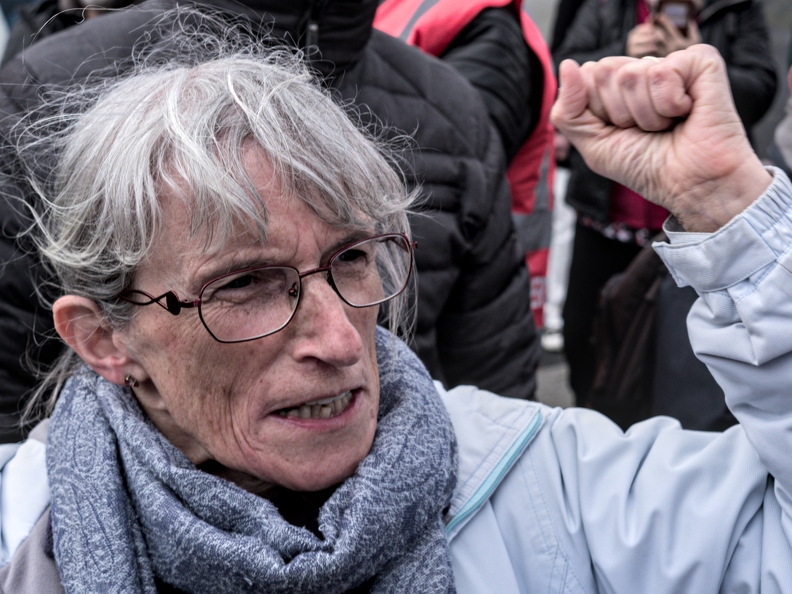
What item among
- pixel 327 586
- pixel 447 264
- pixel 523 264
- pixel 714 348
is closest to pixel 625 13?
pixel 523 264

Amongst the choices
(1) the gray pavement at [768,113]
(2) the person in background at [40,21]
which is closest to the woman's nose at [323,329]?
(2) the person in background at [40,21]

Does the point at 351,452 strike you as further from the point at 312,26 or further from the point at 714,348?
the point at 312,26

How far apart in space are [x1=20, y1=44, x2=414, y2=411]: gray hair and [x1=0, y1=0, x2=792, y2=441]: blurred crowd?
210mm

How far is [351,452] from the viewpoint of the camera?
1.57 metres

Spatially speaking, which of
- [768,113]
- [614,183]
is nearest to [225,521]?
[614,183]

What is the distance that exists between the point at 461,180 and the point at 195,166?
0.90 metres

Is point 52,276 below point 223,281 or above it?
below

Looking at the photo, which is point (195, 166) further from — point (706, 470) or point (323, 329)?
point (706, 470)

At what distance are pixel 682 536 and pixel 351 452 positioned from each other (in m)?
0.58

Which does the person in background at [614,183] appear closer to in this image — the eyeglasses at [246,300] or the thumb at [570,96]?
the thumb at [570,96]

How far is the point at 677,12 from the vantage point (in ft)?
11.3

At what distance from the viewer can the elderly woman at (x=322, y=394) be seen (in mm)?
1442

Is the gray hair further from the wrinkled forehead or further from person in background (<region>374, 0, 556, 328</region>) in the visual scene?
person in background (<region>374, 0, 556, 328</region>)

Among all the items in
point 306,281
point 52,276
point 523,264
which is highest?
point 306,281
